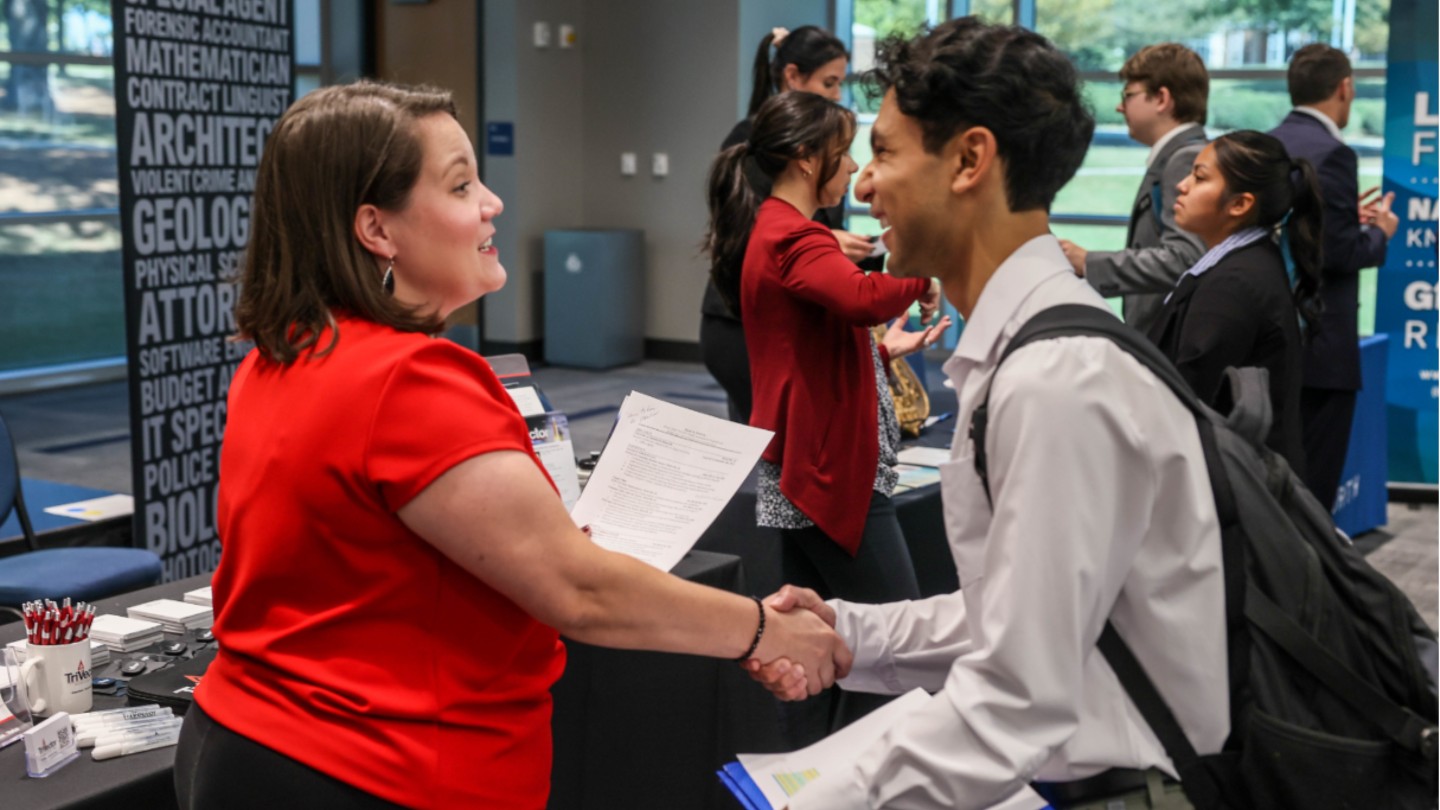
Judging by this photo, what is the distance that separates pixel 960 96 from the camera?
1286 millimetres

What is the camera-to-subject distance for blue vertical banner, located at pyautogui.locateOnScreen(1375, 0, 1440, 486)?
5859 millimetres

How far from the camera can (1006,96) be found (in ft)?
4.19

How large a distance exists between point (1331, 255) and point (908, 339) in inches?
79.4

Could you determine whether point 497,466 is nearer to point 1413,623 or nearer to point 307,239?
point 307,239

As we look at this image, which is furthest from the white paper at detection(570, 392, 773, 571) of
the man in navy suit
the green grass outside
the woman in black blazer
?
the green grass outside

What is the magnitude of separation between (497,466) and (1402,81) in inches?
226

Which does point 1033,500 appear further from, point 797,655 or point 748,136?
point 748,136

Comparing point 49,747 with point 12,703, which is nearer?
point 49,747

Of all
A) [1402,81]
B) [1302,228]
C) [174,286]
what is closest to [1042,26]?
[1402,81]

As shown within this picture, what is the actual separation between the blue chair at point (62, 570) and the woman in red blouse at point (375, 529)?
2.27 m

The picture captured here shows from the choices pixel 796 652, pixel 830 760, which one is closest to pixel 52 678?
pixel 796 652

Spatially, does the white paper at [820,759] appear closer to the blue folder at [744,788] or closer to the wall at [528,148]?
the blue folder at [744,788]

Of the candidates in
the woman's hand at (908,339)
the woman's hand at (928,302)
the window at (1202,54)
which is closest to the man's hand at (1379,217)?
the woman's hand at (908,339)

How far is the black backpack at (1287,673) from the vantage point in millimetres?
1169
